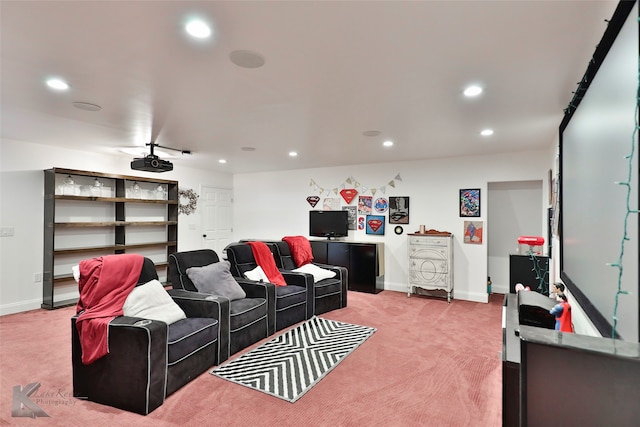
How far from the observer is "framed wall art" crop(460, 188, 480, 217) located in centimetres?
536

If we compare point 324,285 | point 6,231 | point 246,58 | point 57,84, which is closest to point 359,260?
point 324,285

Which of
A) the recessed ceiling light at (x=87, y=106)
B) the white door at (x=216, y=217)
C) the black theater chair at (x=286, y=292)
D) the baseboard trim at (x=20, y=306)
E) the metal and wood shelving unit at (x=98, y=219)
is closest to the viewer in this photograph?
the recessed ceiling light at (x=87, y=106)

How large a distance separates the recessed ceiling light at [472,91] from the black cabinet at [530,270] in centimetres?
235

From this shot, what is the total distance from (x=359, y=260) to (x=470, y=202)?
81.3 inches

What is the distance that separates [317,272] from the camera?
473 centimetres

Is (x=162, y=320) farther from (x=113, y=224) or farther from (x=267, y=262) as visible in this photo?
(x=113, y=224)

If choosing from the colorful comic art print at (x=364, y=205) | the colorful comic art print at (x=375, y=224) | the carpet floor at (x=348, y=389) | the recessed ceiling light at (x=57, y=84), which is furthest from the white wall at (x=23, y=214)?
the colorful comic art print at (x=375, y=224)

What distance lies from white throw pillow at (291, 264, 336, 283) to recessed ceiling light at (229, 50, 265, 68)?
9.73ft

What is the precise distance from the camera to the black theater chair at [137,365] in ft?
7.44

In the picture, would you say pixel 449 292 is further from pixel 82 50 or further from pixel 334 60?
pixel 82 50

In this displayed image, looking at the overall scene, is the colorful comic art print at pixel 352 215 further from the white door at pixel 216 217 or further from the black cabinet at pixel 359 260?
the white door at pixel 216 217

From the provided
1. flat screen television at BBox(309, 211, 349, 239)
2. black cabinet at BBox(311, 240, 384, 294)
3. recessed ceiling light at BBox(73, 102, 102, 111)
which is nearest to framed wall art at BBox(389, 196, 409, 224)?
black cabinet at BBox(311, 240, 384, 294)

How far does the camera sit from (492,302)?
5238mm

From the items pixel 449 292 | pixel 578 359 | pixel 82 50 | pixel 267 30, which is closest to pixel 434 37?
pixel 267 30
